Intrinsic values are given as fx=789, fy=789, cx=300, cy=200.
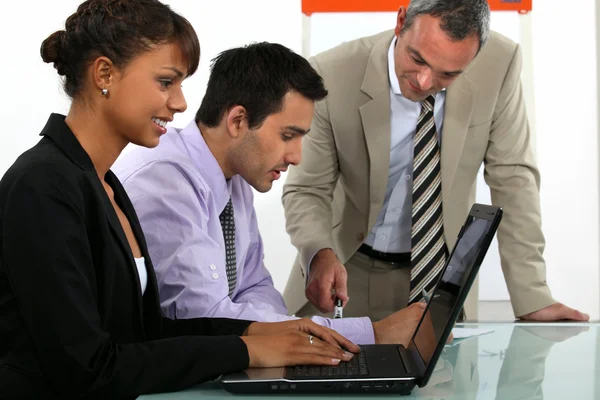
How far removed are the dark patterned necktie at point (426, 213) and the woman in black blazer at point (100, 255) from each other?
2.77 feet

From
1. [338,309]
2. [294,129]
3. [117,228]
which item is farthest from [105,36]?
[338,309]

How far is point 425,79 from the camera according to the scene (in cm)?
206

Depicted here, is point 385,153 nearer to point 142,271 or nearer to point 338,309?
point 338,309

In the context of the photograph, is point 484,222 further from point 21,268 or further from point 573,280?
point 573,280

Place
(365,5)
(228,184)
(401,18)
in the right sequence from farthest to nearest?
(365,5) → (401,18) → (228,184)

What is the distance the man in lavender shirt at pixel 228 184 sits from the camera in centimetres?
158

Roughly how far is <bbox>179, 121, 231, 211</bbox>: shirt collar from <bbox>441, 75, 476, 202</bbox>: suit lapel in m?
0.75

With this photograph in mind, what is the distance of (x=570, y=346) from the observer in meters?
1.62

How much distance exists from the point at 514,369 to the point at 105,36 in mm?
928

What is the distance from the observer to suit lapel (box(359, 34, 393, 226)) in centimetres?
229

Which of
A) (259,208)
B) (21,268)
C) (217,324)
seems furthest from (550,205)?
(21,268)

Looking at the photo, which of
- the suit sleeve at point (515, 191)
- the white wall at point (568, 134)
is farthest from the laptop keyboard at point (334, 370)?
the white wall at point (568, 134)

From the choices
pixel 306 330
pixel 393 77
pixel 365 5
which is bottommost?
pixel 306 330

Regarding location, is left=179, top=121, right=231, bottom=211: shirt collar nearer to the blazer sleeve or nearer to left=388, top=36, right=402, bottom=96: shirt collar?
the blazer sleeve
